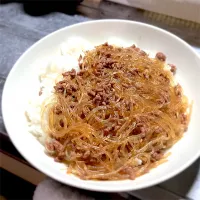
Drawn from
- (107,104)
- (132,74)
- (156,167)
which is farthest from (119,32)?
(156,167)

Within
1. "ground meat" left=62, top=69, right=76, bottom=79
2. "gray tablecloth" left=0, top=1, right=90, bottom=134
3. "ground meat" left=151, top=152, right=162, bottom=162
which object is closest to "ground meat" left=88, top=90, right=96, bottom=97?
"ground meat" left=62, top=69, right=76, bottom=79

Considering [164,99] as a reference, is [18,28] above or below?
below

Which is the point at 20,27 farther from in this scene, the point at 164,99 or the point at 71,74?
the point at 164,99

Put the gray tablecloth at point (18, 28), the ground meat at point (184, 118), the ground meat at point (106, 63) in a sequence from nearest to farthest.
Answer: the ground meat at point (184, 118)
the ground meat at point (106, 63)
the gray tablecloth at point (18, 28)

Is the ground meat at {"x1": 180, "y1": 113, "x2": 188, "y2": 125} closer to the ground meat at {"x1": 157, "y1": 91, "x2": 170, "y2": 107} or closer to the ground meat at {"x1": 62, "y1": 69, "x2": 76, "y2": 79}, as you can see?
the ground meat at {"x1": 157, "y1": 91, "x2": 170, "y2": 107}

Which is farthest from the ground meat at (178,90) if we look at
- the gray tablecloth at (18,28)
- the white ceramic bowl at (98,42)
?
the gray tablecloth at (18,28)

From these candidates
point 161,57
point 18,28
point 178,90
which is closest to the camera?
point 178,90

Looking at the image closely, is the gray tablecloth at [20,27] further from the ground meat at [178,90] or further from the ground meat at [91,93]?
the ground meat at [178,90]

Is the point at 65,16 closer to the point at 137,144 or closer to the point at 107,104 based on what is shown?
the point at 107,104

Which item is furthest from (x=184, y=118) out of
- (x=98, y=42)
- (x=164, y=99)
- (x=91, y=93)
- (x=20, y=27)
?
(x=20, y=27)
